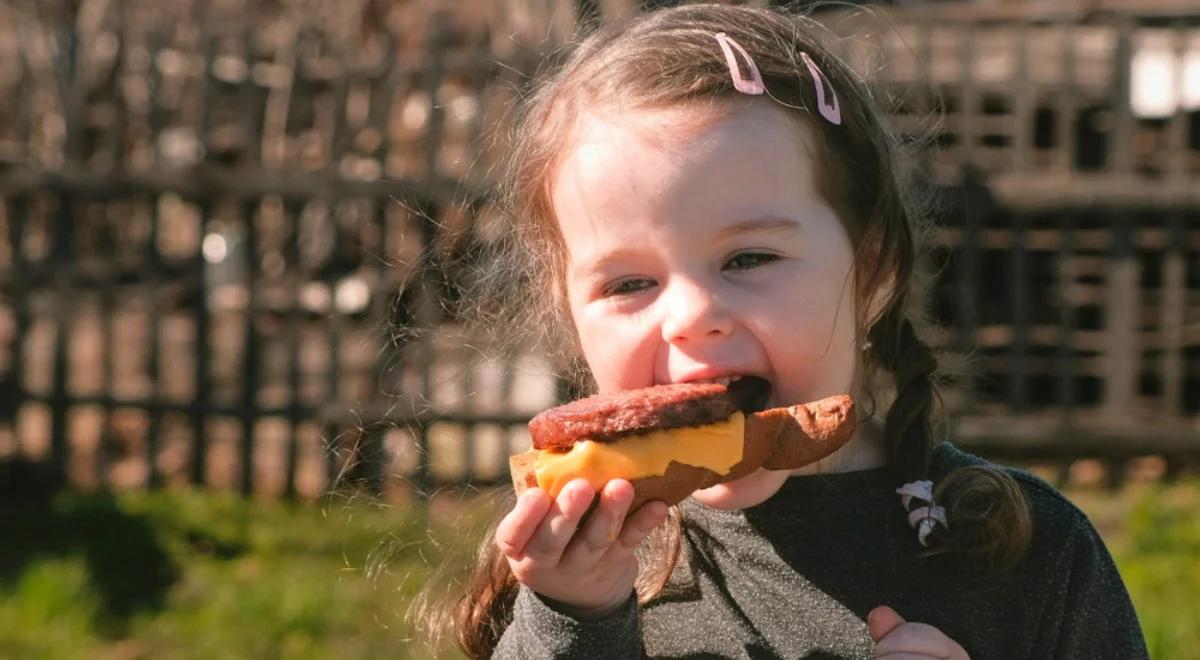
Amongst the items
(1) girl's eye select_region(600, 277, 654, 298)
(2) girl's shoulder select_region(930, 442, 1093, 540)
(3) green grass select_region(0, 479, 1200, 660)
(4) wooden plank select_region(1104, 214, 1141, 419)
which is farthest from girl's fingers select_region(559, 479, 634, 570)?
(4) wooden plank select_region(1104, 214, 1141, 419)

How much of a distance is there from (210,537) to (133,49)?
5796mm

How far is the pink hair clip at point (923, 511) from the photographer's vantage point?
2.02m

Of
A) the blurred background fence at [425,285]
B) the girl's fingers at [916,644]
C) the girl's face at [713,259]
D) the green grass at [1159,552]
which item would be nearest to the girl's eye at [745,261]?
the girl's face at [713,259]

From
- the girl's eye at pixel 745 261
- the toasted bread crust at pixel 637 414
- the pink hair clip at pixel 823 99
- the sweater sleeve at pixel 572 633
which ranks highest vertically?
the pink hair clip at pixel 823 99

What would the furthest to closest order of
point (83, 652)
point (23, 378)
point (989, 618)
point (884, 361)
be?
1. point (23, 378)
2. point (83, 652)
3. point (884, 361)
4. point (989, 618)

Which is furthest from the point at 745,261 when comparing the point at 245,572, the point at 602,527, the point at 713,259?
the point at 245,572

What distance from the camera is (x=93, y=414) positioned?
299 inches

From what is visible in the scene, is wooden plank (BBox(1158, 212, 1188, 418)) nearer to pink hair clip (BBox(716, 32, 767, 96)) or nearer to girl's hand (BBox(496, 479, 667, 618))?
pink hair clip (BBox(716, 32, 767, 96))

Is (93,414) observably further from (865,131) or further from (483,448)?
(865,131)

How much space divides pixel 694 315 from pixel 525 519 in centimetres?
30

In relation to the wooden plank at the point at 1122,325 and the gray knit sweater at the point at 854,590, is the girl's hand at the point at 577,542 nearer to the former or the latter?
the gray knit sweater at the point at 854,590

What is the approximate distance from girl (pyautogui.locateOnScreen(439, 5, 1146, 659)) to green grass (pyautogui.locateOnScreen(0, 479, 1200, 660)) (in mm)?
2295

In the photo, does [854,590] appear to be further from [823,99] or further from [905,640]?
[823,99]

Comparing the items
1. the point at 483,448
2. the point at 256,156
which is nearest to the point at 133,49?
the point at 256,156
